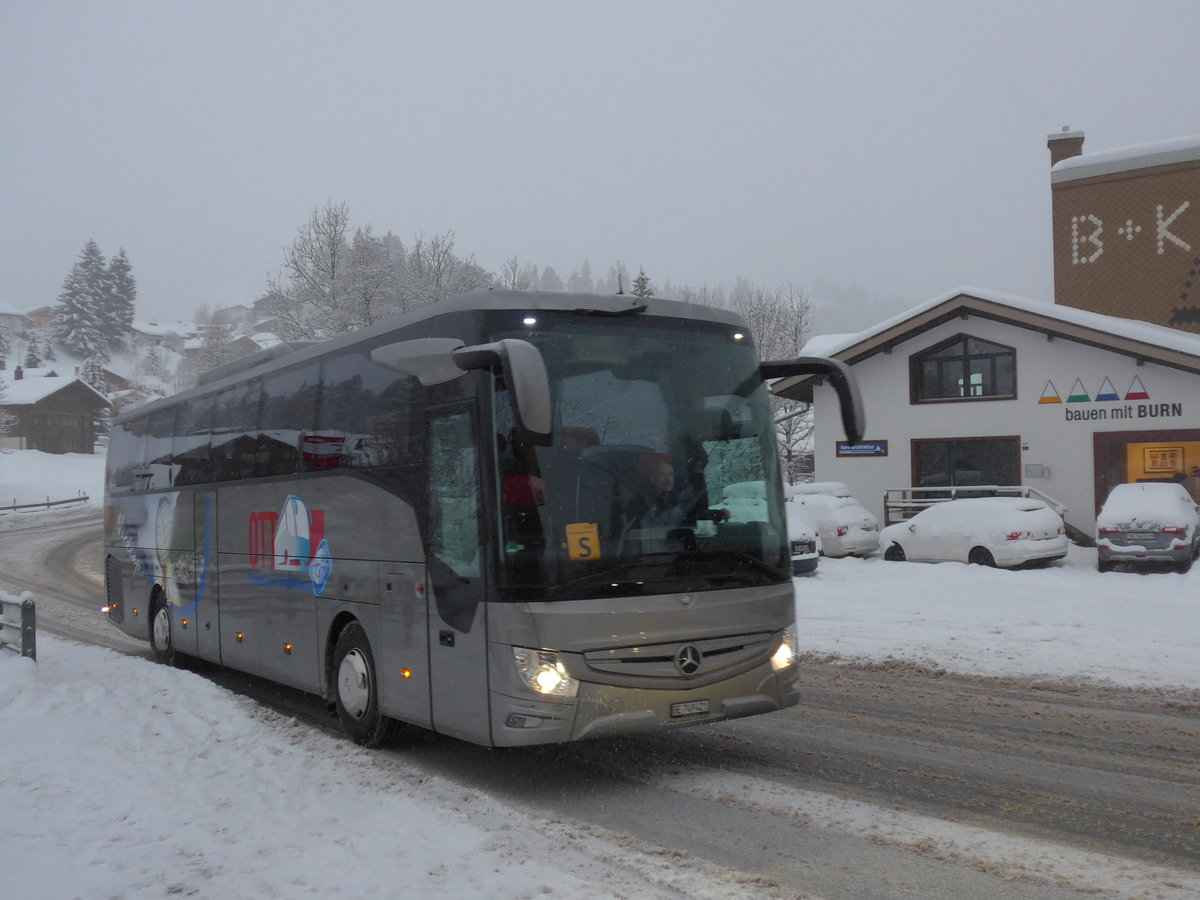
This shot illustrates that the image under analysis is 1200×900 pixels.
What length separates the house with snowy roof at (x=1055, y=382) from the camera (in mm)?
25938

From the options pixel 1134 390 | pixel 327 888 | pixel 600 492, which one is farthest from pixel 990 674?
pixel 1134 390

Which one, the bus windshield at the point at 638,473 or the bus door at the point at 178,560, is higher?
the bus windshield at the point at 638,473

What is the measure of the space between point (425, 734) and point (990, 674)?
5.79m

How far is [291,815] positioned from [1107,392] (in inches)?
990

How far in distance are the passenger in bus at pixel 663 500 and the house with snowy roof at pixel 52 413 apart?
8243 centimetres

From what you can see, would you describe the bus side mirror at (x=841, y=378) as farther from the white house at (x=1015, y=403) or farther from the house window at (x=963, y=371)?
the house window at (x=963, y=371)

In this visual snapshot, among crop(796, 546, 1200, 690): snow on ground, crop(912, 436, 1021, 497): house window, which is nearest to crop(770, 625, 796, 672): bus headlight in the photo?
crop(796, 546, 1200, 690): snow on ground

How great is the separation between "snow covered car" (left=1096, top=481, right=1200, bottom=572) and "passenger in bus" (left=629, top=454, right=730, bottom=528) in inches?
623

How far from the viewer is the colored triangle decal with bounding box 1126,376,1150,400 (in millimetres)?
25875

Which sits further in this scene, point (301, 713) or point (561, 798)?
point (301, 713)

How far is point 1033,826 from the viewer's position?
5.62 metres

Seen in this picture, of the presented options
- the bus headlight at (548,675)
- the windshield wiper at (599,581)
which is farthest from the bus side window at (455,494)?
the bus headlight at (548,675)

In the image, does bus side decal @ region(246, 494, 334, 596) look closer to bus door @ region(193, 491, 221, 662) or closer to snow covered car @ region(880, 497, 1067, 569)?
bus door @ region(193, 491, 221, 662)

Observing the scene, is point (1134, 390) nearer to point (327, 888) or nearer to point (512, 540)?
point (512, 540)
